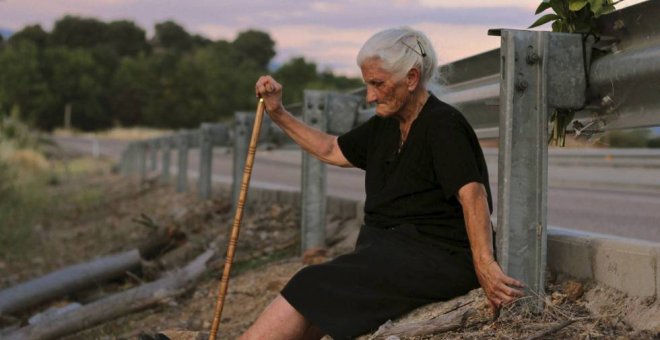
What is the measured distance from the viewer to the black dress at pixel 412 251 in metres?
4.13

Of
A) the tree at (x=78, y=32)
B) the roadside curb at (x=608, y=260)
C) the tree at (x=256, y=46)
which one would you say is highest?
the tree at (x=78, y=32)

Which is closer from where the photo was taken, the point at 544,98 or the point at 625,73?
the point at 625,73

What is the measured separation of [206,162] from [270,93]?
24.0 feet

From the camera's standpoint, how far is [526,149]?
408 centimetres

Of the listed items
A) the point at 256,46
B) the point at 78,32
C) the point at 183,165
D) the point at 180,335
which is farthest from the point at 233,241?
the point at 78,32

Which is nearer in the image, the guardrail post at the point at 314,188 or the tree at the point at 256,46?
Result: the guardrail post at the point at 314,188

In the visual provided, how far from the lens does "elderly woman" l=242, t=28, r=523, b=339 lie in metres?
4.09

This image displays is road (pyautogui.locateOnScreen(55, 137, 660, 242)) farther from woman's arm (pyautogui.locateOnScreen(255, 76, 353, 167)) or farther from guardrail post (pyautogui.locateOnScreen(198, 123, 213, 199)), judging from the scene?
woman's arm (pyautogui.locateOnScreen(255, 76, 353, 167))

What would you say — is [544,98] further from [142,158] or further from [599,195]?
[142,158]

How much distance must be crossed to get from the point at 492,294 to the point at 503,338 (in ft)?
0.83

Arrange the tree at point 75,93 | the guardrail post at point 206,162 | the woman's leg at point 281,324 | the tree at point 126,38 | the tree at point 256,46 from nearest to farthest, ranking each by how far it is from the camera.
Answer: the woman's leg at point 281,324 → the guardrail post at point 206,162 → the tree at point 75,93 → the tree at point 256,46 → the tree at point 126,38

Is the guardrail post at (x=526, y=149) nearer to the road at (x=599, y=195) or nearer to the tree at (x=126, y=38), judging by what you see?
the road at (x=599, y=195)

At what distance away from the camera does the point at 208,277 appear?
7.40 m

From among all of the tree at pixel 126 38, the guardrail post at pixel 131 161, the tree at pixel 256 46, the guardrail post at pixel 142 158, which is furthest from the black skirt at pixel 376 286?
the tree at pixel 126 38
